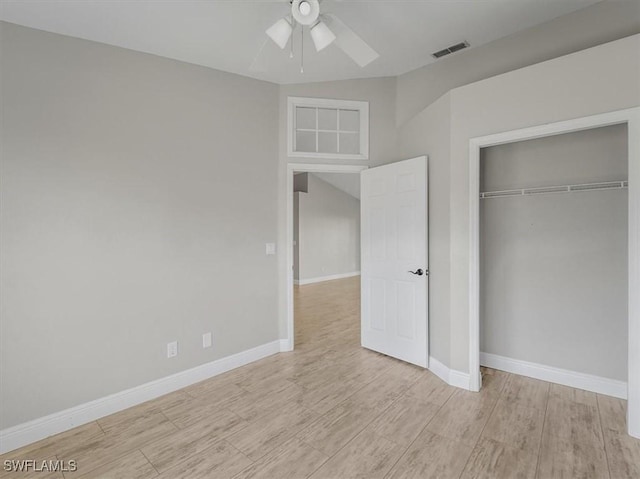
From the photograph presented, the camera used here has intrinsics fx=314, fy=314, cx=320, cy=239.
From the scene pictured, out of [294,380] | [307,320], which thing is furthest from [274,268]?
[307,320]

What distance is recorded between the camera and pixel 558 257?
2.74 metres

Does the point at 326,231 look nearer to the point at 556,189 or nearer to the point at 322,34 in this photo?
the point at 556,189

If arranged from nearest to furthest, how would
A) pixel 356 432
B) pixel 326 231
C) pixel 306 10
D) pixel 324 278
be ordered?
pixel 306 10 < pixel 356 432 < pixel 324 278 < pixel 326 231

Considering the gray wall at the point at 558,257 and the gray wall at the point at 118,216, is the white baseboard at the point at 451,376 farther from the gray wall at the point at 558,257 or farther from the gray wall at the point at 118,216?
the gray wall at the point at 118,216

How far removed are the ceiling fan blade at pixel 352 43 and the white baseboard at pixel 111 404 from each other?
2.84 m

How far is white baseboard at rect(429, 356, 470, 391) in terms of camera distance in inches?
105

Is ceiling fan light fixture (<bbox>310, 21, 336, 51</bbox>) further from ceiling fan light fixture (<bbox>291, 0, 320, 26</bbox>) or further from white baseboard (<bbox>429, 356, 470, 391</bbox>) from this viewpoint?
white baseboard (<bbox>429, 356, 470, 391</bbox>)

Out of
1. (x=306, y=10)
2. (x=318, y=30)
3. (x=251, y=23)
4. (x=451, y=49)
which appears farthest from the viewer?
(x=451, y=49)

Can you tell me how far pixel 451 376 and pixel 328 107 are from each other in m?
→ 3.01

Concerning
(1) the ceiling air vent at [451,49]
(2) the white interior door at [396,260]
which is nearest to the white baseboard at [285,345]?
(2) the white interior door at [396,260]

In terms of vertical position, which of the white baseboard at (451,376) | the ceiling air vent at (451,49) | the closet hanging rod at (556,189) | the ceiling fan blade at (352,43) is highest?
the ceiling air vent at (451,49)

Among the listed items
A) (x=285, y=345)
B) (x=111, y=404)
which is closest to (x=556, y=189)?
(x=285, y=345)

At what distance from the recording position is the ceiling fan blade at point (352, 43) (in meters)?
1.93

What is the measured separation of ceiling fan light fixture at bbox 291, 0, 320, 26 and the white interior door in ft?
5.35
